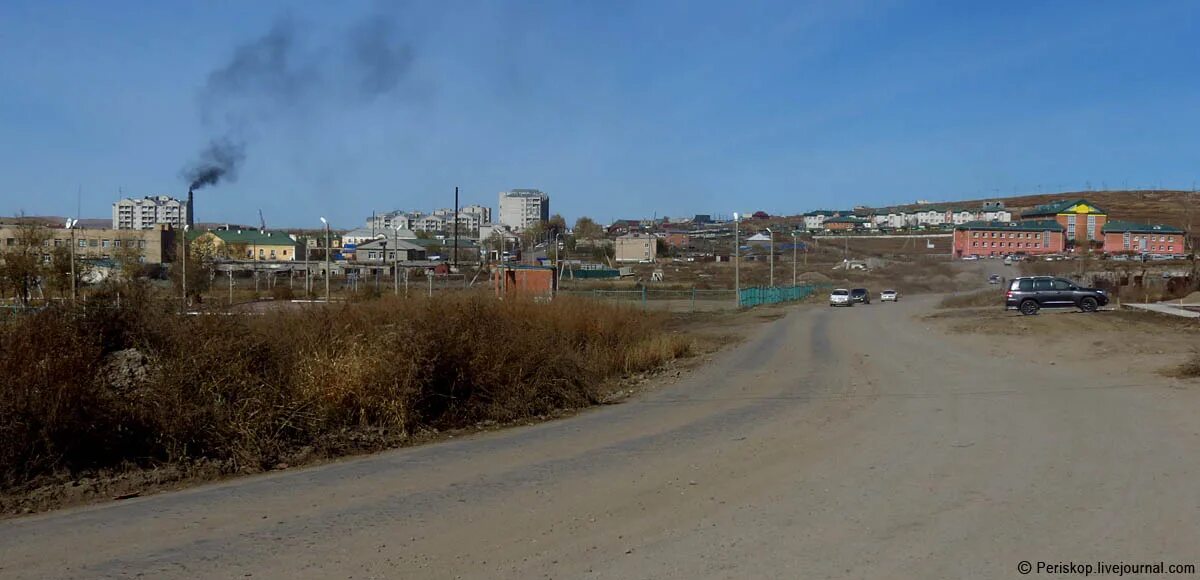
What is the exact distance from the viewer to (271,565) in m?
5.99

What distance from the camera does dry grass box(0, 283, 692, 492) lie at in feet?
30.3

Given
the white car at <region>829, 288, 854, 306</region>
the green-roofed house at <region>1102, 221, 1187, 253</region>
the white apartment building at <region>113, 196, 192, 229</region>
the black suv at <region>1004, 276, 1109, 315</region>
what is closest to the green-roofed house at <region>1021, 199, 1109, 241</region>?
the green-roofed house at <region>1102, 221, 1187, 253</region>

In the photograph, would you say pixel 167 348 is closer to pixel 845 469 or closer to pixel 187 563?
pixel 187 563

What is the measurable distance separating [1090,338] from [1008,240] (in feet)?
436

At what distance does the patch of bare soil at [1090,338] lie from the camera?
19.6m

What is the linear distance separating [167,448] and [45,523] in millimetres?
2319

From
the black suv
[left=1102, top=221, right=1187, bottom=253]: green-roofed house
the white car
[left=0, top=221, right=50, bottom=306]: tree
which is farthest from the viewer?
[left=1102, top=221, right=1187, bottom=253]: green-roofed house

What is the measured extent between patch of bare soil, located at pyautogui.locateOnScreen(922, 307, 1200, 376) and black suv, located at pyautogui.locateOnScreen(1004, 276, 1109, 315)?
1.12 m

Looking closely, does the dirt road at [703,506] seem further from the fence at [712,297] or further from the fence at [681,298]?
the fence at [712,297]

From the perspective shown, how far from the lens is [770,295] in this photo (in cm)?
6650

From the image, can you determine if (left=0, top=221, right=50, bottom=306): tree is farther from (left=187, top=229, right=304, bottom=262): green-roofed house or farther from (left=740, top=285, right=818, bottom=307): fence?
(left=187, top=229, right=304, bottom=262): green-roofed house

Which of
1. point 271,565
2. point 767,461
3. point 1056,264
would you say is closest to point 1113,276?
point 1056,264

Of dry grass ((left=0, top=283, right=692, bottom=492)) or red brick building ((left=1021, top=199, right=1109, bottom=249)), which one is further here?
red brick building ((left=1021, top=199, right=1109, bottom=249))

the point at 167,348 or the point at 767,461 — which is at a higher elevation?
the point at 167,348
